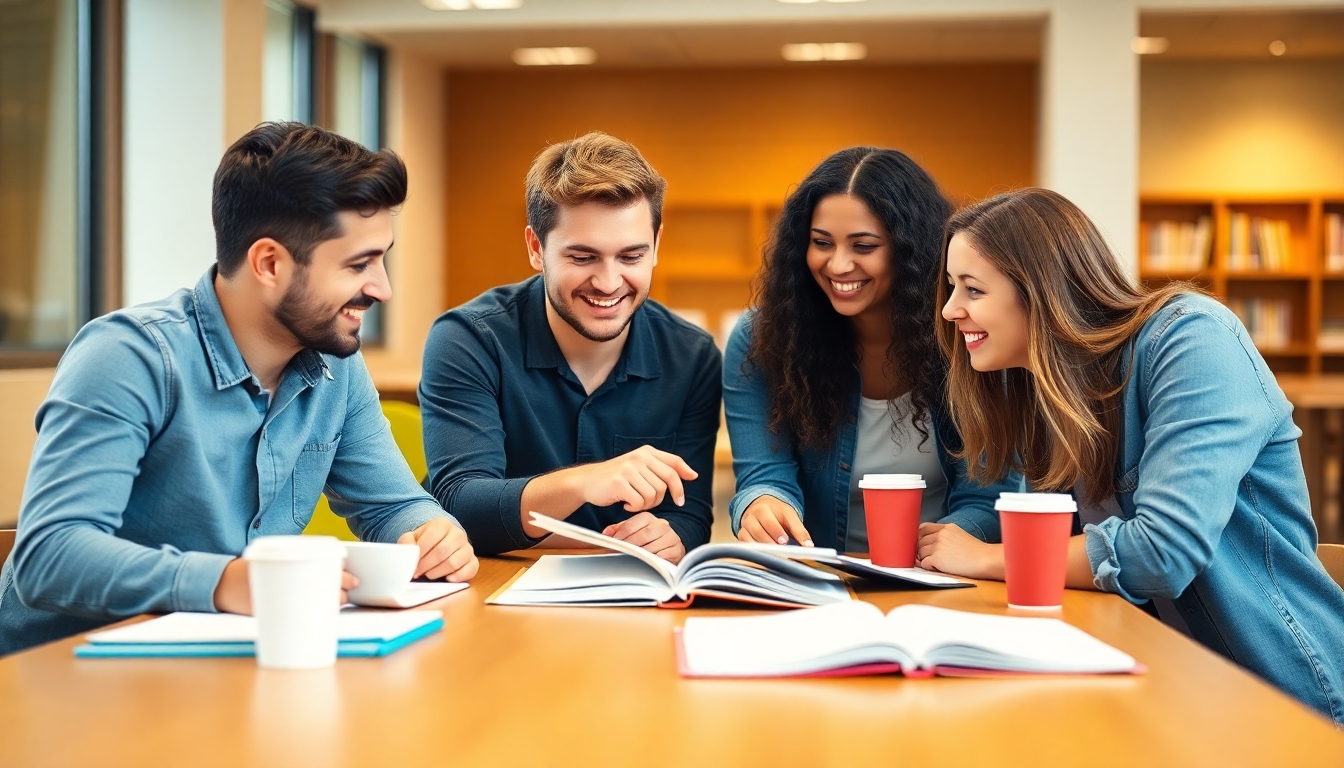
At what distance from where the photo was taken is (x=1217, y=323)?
58.6 inches

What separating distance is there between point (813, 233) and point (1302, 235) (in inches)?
264

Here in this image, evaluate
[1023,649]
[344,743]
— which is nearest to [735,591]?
[1023,649]

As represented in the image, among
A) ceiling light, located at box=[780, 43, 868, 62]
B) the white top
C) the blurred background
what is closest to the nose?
the white top

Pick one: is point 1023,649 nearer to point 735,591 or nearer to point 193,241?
point 735,591

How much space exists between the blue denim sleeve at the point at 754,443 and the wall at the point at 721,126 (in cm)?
571

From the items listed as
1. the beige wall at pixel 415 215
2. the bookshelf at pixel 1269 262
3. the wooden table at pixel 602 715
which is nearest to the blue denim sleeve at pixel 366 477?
the wooden table at pixel 602 715

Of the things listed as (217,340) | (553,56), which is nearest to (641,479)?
(217,340)

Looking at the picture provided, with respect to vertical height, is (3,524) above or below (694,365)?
below

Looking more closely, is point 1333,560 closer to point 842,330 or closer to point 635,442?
point 842,330

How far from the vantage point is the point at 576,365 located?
2.06m

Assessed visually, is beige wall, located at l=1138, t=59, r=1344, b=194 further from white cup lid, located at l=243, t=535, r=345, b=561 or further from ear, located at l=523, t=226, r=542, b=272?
white cup lid, located at l=243, t=535, r=345, b=561

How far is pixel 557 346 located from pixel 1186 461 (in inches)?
40.7

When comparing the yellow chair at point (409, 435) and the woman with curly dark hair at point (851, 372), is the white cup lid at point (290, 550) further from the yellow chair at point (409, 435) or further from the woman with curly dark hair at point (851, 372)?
the yellow chair at point (409, 435)

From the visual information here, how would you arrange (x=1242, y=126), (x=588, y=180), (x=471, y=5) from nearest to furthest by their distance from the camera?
(x=588, y=180)
(x=471, y=5)
(x=1242, y=126)
